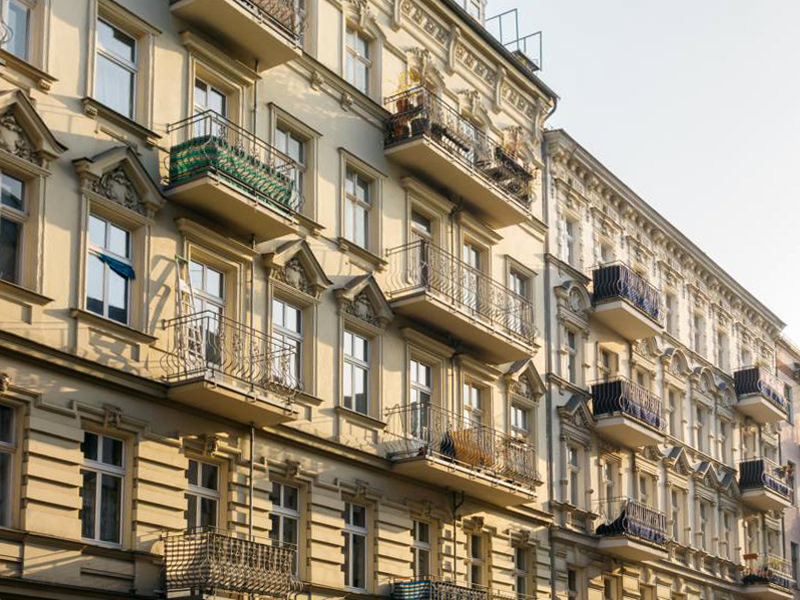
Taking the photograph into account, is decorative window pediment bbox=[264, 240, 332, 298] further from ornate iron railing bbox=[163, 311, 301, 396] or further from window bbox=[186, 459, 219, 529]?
window bbox=[186, 459, 219, 529]

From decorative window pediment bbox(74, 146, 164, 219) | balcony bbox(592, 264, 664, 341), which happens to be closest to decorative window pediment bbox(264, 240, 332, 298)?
decorative window pediment bbox(74, 146, 164, 219)

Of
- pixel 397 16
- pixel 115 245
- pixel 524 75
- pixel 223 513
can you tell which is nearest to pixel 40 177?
pixel 115 245

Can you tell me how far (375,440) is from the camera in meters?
26.8

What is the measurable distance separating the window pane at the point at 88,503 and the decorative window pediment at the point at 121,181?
4102mm

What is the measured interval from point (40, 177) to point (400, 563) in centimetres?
1079

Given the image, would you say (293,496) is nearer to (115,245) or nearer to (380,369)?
(380,369)

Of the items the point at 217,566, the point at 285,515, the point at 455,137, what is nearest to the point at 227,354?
the point at 285,515

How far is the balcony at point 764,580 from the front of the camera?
44062 mm

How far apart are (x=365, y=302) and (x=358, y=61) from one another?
517 cm

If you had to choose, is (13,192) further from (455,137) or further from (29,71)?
(455,137)

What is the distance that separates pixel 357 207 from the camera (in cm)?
2805

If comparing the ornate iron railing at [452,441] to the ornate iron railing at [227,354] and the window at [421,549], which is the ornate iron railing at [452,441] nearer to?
the window at [421,549]

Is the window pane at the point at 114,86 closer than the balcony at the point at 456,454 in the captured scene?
Yes

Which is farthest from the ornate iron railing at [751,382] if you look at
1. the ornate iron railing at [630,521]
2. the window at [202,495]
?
the window at [202,495]
